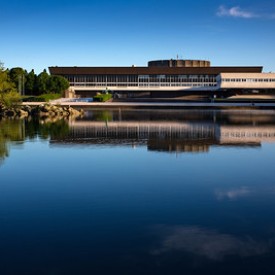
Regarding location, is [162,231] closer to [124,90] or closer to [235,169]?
[235,169]

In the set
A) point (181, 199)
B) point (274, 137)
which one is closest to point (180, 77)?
point (274, 137)

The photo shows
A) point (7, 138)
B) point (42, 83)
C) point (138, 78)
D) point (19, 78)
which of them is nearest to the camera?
point (7, 138)

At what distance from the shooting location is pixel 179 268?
25.0 feet

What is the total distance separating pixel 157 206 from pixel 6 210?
150 inches

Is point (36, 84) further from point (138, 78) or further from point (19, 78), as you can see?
point (138, 78)

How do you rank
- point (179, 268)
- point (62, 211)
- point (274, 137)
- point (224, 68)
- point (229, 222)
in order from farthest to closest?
point (224, 68), point (274, 137), point (62, 211), point (229, 222), point (179, 268)

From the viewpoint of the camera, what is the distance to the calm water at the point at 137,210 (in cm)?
794

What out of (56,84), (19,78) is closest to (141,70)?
(56,84)

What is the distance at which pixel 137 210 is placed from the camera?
35.8 ft

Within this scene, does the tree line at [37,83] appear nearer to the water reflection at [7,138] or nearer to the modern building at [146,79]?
the modern building at [146,79]

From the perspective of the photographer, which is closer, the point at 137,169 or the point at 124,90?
the point at 137,169

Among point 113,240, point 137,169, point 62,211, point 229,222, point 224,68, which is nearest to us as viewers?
point 113,240

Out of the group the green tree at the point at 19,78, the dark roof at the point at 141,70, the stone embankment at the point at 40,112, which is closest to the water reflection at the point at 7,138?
the stone embankment at the point at 40,112

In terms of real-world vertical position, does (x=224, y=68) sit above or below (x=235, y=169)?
above
